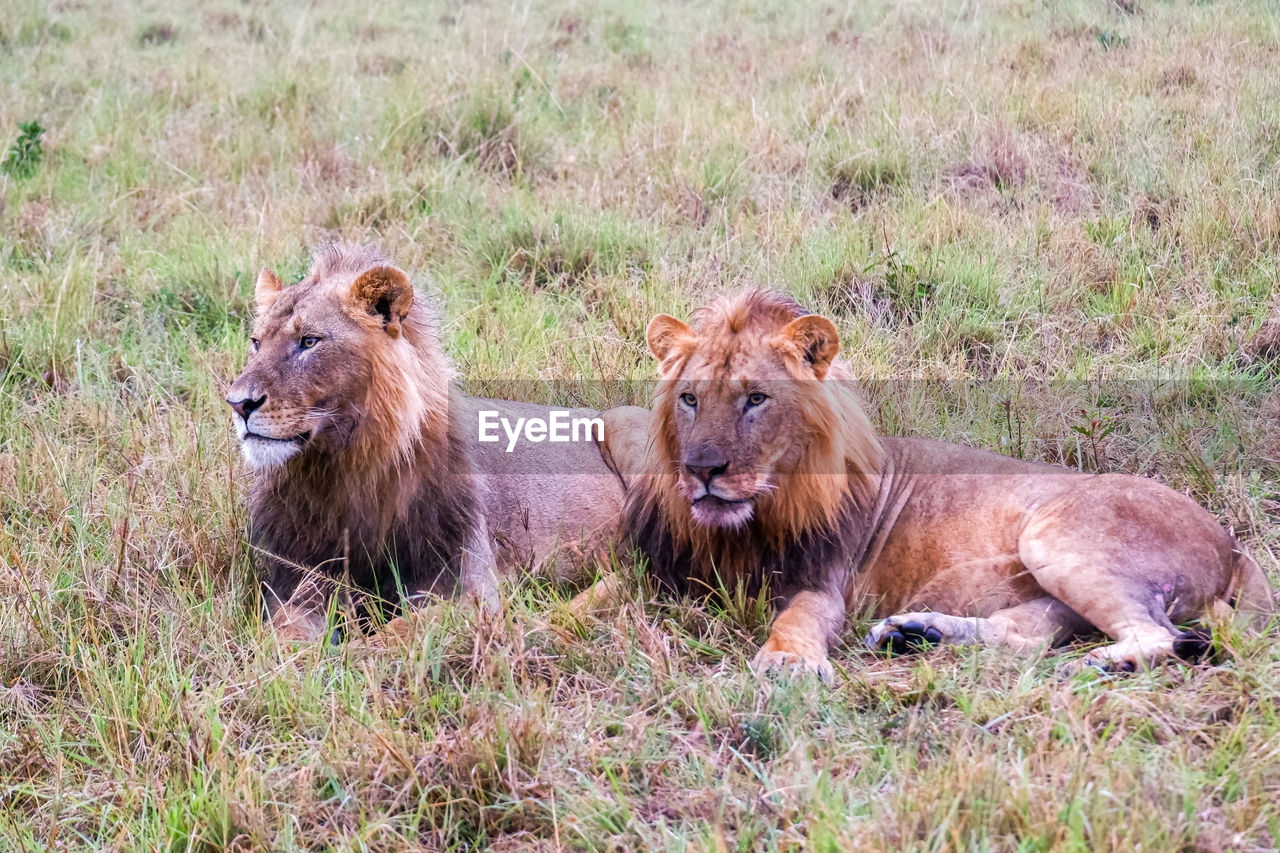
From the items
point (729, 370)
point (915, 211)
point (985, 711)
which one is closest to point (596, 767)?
point (985, 711)

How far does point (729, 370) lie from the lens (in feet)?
11.7

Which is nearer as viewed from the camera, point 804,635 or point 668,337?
point 804,635

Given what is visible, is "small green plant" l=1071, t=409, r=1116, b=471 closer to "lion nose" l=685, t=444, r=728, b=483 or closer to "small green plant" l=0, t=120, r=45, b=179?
"lion nose" l=685, t=444, r=728, b=483

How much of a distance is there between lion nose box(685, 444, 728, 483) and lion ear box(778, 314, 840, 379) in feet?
1.37

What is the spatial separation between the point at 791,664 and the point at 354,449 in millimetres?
1409

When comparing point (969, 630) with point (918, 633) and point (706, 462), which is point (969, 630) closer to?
point (918, 633)

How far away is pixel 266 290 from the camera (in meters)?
4.08

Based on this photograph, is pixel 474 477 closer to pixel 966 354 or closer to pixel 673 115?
pixel 966 354

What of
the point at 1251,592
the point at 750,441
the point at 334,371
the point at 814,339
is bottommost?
the point at 1251,592

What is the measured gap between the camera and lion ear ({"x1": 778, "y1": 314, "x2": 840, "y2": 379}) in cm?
355

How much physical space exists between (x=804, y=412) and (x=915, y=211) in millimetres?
3126

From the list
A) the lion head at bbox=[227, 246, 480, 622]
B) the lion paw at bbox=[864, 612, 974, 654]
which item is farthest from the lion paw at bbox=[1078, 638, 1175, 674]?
the lion head at bbox=[227, 246, 480, 622]

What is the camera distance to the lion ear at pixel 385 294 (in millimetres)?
3773

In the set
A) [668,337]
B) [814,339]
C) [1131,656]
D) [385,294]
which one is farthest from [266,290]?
[1131,656]
